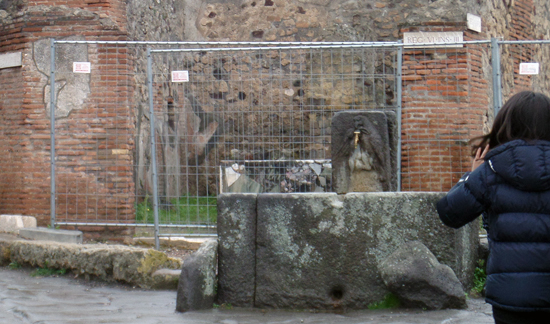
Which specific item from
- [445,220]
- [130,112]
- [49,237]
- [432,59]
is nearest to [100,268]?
[49,237]

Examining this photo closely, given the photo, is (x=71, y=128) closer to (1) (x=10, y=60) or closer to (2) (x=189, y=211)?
(1) (x=10, y=60)

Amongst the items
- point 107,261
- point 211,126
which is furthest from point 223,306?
point 211,126

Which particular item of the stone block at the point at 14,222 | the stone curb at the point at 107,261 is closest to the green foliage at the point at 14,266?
the stone curb at the point at 107,261

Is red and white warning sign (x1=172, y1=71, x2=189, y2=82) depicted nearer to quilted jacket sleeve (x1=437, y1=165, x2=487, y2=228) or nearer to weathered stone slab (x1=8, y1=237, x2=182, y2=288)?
weathered stone slab (x1=8, y1=237, x2=182, y2=288)

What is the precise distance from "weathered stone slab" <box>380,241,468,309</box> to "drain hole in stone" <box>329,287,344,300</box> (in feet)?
1.02

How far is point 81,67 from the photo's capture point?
6.34 m

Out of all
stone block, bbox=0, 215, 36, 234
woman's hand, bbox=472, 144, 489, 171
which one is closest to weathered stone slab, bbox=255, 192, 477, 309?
woman's hand, bbox=472, 144, 489, 171

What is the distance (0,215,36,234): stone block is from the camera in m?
6.77

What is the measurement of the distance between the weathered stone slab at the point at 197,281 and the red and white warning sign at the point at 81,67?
3.18 metres

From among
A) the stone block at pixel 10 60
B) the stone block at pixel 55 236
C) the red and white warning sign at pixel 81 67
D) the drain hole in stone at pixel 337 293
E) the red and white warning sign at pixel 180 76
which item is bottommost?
the drain hole in stone at pixel 337 293

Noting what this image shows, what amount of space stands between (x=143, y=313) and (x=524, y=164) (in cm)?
265

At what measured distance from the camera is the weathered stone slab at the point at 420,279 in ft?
12.6

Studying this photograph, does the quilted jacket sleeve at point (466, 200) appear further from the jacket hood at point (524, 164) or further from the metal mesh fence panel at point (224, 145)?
the metal mesh fence panel at point (224, 145)

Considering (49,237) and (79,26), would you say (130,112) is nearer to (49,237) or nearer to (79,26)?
(79,26)
